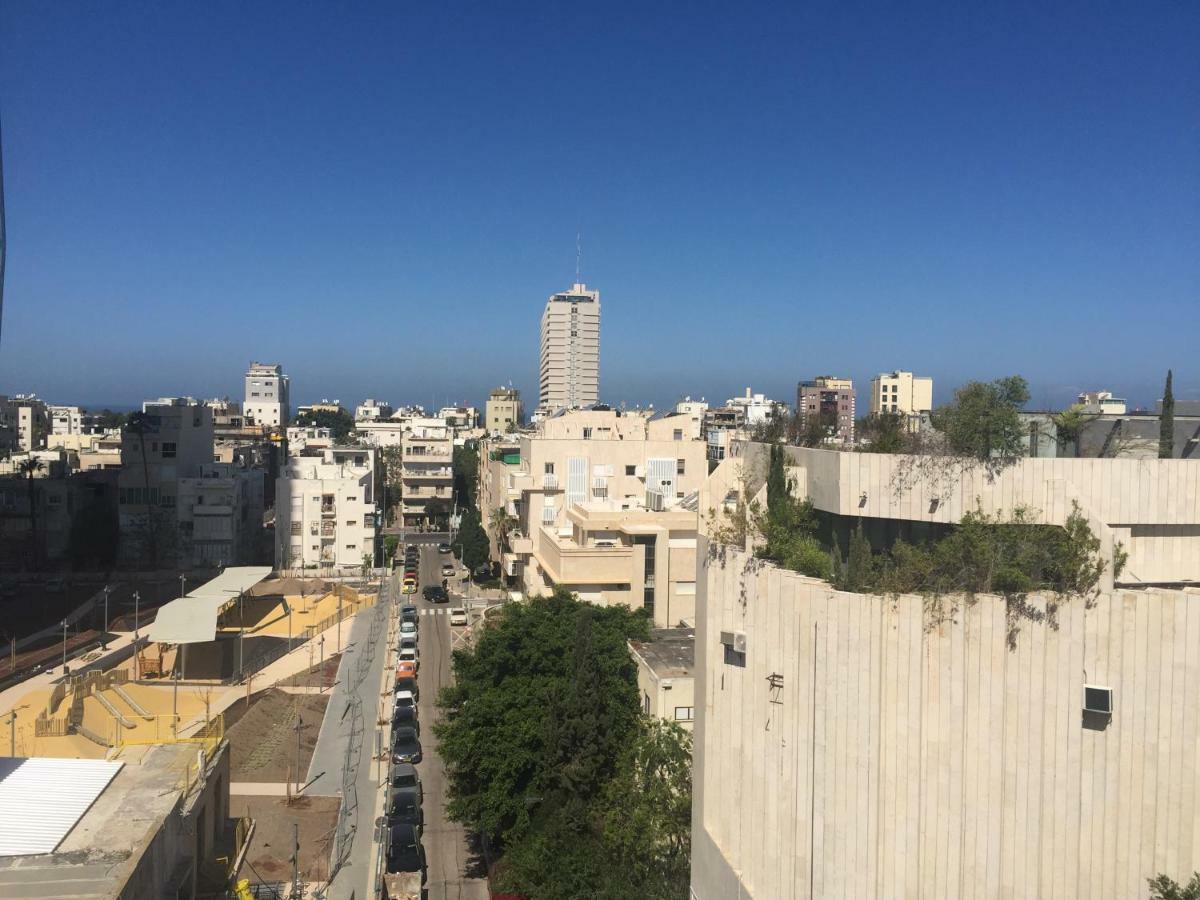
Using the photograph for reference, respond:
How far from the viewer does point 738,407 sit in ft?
310

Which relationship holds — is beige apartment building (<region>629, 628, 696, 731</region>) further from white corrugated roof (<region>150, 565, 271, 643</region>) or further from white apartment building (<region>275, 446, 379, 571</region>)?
white apartment building (<region>275, 446, 379, 571</region>)

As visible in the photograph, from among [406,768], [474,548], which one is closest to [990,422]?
[406,768]

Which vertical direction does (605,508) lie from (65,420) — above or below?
below

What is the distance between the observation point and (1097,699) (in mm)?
8750

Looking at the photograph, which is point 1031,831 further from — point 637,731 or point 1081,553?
point 637,731

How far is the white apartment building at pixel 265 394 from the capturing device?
4530 inches

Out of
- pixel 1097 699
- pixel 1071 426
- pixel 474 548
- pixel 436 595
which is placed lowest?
pixel 436 595

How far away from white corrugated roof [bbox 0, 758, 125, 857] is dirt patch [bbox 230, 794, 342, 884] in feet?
14.0

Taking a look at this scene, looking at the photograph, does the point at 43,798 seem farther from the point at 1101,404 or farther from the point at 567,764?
the point at 1101,404

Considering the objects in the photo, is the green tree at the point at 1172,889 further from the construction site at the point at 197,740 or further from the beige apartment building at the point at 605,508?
the beige apartment building at the point at 605,508

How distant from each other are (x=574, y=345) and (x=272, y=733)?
3985 inches

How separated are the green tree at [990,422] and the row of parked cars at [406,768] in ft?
41.2

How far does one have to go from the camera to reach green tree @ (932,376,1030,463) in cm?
935

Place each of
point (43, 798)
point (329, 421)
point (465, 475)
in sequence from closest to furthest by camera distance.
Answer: point (43, 798), point (465, 475), point (329, 421)
